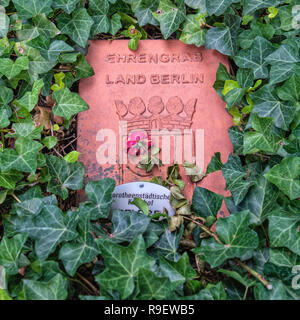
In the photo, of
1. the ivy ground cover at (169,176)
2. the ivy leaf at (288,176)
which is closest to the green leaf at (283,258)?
the ivy ground cover at (169,176)

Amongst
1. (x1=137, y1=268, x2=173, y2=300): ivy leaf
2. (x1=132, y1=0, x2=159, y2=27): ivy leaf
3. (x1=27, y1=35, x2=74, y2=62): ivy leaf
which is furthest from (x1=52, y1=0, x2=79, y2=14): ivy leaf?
(x1=137, y1=268, x2=173, y2=300): ivy leaf

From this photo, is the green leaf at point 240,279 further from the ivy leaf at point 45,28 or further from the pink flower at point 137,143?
the ivy leaf at point 45,28

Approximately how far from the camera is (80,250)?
3.46ft

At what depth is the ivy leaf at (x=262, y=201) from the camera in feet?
3.66

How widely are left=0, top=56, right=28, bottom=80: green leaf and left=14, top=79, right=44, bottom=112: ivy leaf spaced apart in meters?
0.07

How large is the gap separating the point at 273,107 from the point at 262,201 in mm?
317

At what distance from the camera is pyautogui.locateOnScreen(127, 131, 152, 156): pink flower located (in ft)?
4.34

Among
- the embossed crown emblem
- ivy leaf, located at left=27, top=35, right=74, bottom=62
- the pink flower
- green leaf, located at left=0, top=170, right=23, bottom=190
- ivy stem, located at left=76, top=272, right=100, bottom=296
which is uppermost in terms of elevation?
ivy leaf, located at left=27, top=35, right=74, bottom=62

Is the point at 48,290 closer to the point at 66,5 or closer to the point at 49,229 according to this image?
the point at 49,229

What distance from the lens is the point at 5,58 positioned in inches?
50.3

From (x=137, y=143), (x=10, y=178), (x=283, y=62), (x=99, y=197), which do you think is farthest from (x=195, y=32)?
(x=10, y=178)

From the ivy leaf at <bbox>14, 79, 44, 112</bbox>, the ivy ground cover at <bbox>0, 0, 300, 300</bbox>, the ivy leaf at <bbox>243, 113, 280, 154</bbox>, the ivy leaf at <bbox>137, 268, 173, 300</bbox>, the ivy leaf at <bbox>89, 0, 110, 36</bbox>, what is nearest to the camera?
the ivy leaf at <bbox>137, 268, 173, 300</bbox>

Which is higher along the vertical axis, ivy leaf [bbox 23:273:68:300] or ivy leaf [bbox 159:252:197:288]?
ivy leaf [bbox 159:252:197:288]

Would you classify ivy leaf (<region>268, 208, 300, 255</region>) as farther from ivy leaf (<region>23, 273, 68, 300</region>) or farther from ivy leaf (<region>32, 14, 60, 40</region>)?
ivy leaf (<region>32, 14, 60, 40</region>)
